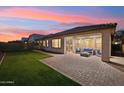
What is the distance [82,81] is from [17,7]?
3.50 metres

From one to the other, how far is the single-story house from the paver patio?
33 cm

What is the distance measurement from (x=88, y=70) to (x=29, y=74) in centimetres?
213

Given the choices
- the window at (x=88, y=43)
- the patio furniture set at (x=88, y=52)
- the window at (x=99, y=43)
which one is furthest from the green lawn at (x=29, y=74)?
the window at (x=99, y=43)

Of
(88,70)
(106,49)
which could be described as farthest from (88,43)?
(88,70)

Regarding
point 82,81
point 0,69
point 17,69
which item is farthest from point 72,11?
point 0,69

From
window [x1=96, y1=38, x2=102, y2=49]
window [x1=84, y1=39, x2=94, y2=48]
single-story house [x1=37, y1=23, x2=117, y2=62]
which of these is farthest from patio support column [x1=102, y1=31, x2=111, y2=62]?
window [x1=84, y1=39, x2=94, y2=48]

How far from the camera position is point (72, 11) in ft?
20.0

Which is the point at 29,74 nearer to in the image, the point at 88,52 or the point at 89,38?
the point at 88,52

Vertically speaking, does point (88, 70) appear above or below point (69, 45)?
below

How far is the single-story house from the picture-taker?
6.37 m

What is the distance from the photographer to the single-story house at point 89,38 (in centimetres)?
637

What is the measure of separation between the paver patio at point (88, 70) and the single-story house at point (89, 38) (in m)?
0.33

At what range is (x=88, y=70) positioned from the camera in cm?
617
